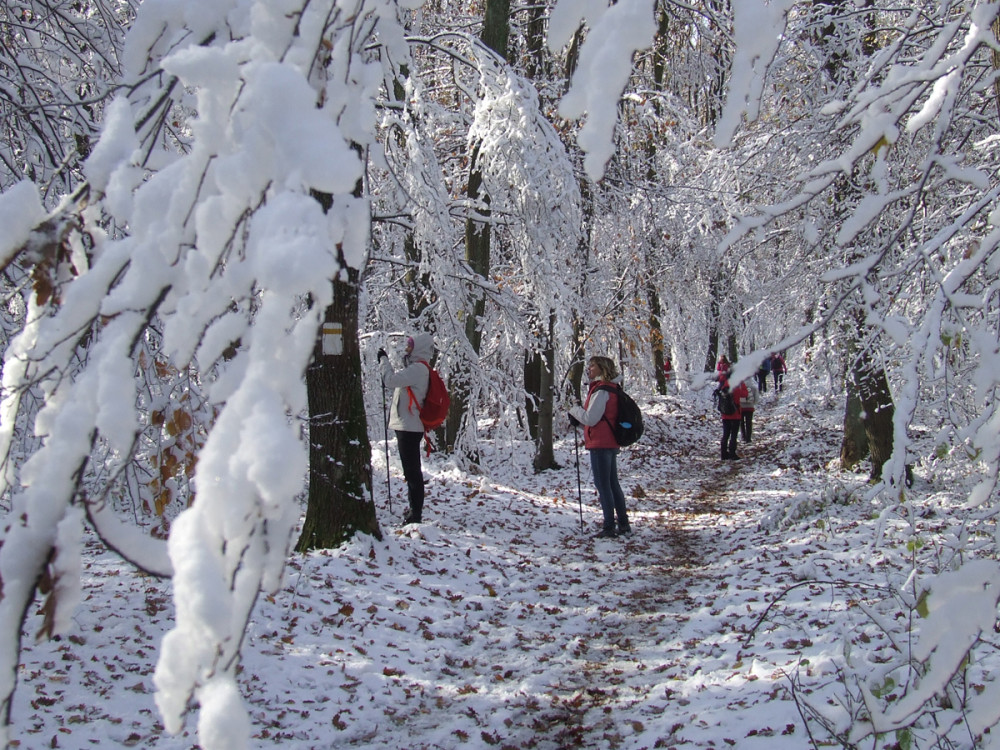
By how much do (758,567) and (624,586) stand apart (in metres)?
1.22

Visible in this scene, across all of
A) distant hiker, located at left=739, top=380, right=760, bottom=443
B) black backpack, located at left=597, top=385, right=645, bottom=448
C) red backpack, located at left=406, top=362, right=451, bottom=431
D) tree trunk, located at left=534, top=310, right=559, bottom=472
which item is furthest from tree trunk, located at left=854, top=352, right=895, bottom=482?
red backpack, located at left=406, top=362, right=451, bottom=431

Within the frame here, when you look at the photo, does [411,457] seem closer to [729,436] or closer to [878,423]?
[878,423]

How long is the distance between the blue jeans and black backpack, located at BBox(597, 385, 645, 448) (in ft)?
0.71

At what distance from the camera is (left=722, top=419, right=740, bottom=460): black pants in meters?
14.6

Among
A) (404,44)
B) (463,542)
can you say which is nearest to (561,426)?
(463,542)

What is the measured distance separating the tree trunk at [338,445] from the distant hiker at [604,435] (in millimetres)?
2374

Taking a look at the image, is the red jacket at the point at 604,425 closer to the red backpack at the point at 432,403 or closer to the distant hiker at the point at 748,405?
the red backpack at the point at 432,403

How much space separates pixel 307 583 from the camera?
18.3 feet

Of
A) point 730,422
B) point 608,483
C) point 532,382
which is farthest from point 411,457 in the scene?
point 730,422

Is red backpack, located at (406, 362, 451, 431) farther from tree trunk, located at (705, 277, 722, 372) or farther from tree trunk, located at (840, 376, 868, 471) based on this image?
tree trunk, located at (705, 277, 722, 372)

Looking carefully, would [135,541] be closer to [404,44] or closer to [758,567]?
[404,44]

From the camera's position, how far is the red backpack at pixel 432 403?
7.45m

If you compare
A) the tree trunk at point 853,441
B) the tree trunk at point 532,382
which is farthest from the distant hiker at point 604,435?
the tree trunk at point 532,382

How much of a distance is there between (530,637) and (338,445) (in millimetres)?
2269
